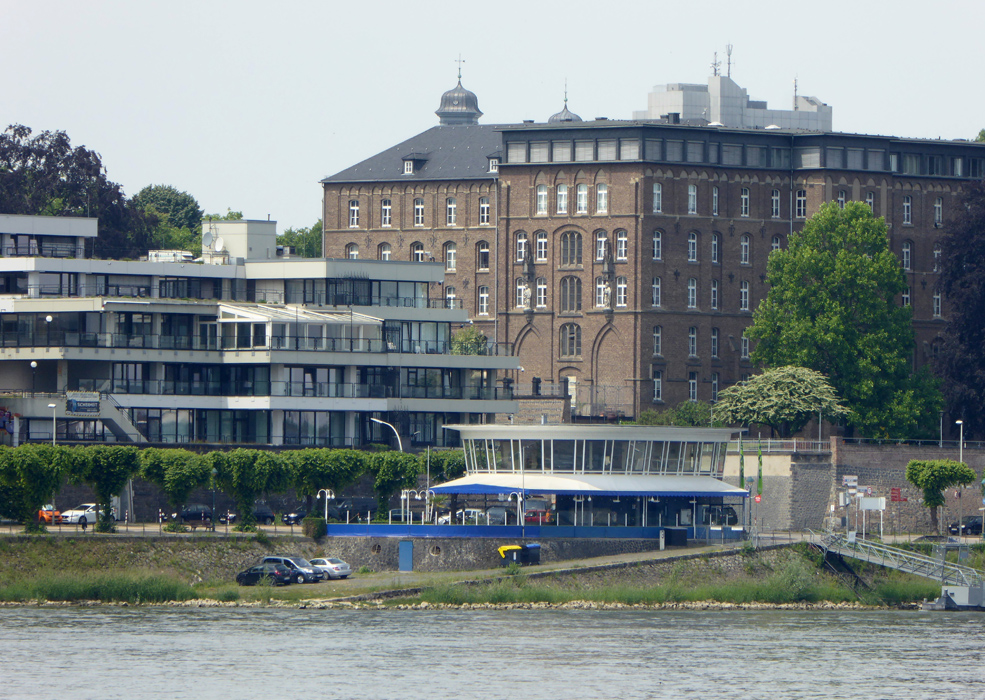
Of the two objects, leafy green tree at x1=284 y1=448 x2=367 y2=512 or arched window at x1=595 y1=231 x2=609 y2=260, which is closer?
leafy green tree at x1=284 y1=448 x2=367 y2=512

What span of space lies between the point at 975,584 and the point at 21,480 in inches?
1571

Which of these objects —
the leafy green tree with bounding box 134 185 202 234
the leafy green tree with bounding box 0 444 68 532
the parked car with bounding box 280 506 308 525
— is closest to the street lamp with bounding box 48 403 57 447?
the leafy green tree with bounding box 0 444 68 532

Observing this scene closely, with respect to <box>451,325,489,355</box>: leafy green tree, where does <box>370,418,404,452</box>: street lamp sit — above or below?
below

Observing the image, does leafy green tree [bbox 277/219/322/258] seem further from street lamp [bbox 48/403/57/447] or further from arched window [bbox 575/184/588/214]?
street lamp [bbox 48/403/57/447]

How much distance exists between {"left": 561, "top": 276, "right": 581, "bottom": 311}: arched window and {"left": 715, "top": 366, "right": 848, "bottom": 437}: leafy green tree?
19.9m

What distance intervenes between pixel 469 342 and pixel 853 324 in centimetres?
2494

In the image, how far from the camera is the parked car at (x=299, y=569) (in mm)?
89000

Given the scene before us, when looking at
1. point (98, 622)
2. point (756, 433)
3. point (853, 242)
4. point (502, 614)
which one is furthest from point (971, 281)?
point (98, 622)

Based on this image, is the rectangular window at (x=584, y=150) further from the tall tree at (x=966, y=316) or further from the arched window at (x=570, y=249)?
the tall tree at (x=966, y=316)

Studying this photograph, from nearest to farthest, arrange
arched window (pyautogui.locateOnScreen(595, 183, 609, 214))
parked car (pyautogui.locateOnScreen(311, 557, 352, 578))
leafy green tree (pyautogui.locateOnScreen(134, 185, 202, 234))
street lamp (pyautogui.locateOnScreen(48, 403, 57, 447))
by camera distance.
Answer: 1. parked car (pyautogui.locateOnScreen(311, 557, 352, 578))
2. street lamp (pyautogui.locateOnScreen(48, 403, 57, 447))
3. arched window (pyautogui.locateOnScreen(595, 183, 609, 214))
4. leafy green tree (pyautogui.locateOnScreen(134, 185, 202, 234))

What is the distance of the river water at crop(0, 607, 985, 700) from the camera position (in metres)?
65.6

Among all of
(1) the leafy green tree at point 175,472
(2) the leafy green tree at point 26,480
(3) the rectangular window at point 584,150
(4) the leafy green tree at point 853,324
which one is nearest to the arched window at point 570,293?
(3) the rectangular window at point 584,150

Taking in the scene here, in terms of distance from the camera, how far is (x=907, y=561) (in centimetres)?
9350

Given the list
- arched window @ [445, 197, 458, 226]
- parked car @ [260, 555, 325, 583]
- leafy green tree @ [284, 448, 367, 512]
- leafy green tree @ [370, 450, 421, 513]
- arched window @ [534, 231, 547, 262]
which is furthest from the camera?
arched window @ [445, 197, 458, 226]
